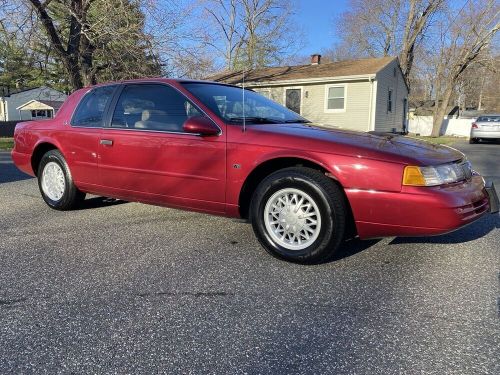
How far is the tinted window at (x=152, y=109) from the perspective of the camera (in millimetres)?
4160

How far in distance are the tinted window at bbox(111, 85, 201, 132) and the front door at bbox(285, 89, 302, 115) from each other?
60.2ft

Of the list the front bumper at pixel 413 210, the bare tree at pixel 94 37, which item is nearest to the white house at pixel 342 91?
the bare tree at pixel 94 37

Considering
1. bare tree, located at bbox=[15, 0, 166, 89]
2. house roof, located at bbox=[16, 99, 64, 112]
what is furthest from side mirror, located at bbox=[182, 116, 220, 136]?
house roof, located at bbox=[16, 99, 64, 112]

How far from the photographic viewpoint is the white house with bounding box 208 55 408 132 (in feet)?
67.1

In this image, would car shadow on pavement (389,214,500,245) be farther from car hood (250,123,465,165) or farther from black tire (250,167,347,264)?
black tire (250,167,347,264)

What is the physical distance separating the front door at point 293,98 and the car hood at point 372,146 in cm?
1890

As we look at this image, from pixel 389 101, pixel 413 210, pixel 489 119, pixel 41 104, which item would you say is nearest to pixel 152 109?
pixel 413 210

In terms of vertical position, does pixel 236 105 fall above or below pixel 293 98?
below

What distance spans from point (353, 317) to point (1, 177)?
743 cm

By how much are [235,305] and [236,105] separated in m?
2.19

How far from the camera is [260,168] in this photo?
3723 millimetres

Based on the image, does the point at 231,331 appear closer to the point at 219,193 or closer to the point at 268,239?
the point at 268,239

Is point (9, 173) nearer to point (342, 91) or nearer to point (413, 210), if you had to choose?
point (413, 210)

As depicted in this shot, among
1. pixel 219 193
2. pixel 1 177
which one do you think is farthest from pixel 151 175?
pixel 1 177
